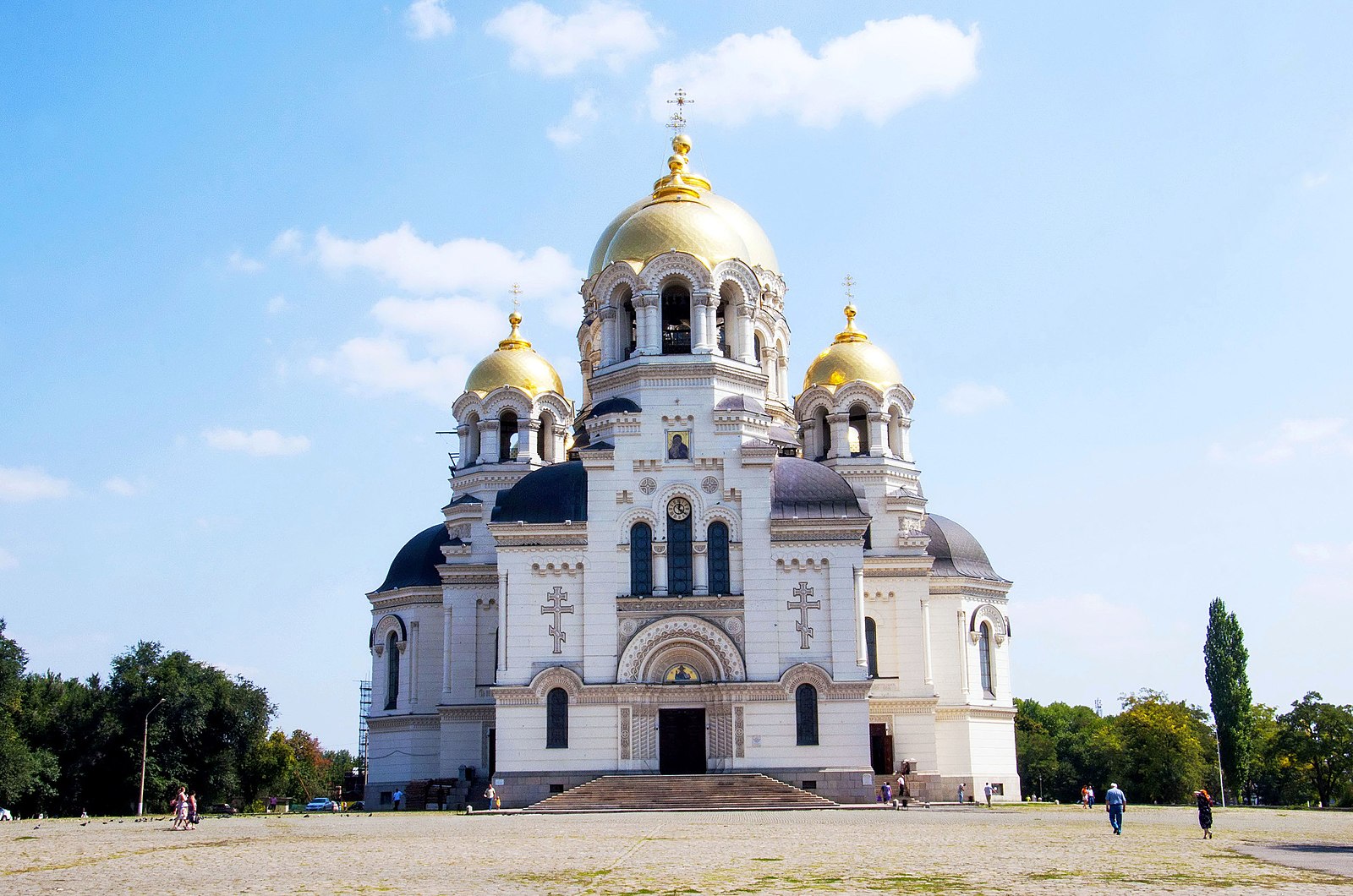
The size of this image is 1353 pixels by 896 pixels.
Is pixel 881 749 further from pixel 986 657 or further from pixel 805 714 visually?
pixel 805 714

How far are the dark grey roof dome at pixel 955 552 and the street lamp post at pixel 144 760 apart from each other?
2833 cm

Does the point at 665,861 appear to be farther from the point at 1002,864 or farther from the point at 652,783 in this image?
the point at 652,783

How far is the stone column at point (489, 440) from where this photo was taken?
165ft

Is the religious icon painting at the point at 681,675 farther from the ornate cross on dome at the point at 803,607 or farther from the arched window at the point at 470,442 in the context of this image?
the arched window at the point at 470,442

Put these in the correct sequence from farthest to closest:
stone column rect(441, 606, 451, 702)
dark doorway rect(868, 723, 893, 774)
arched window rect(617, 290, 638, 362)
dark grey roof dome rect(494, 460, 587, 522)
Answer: stone column rect(441, 606, 451, 702)
dark doorway rect(868, 723, 893, 774)
arched window rect(617, 290, 638, 362)
dark grey roof dome rect(494, 460, 587, 522)

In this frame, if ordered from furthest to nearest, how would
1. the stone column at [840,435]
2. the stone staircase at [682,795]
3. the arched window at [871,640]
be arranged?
the stone column at [840,435] → the arched window at [871,640] → the stone staircase at [682,795]

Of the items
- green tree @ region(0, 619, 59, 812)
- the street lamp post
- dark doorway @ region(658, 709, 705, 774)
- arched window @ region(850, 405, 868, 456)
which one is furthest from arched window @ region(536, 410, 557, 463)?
green tree @ region(0, 619, 59, 812)

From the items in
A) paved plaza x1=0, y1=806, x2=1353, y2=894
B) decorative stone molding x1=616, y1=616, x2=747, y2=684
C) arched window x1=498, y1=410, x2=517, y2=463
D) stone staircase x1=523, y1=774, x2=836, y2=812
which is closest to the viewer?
paved plaza x1=0, y1=806, x2=1353, y2=894

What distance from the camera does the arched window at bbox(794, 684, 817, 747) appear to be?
39.3 meters

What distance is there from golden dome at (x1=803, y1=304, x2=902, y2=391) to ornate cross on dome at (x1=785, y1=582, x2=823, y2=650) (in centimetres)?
1134

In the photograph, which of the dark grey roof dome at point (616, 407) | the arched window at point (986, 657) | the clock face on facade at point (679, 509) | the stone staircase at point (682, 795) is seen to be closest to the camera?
the stone staircase at point (682, 795)

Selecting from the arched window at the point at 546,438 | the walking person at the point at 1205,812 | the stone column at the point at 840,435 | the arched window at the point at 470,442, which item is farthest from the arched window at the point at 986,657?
the walking person at the point at 1205,812

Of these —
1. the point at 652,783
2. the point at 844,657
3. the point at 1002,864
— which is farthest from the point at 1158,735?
the point at 1002,864

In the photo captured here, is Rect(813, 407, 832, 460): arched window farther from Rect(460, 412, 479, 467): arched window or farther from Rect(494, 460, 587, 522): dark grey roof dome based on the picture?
Rect(460, 412, 479, 467): arched window
